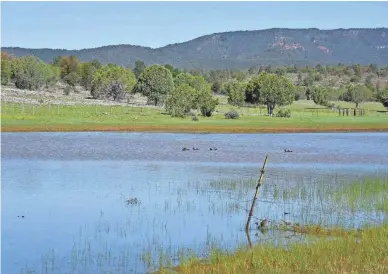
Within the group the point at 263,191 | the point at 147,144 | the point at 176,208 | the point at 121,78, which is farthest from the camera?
the point at 121,78

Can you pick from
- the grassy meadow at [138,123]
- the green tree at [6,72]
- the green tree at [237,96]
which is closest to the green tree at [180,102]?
the grassy meadow at [138,123]

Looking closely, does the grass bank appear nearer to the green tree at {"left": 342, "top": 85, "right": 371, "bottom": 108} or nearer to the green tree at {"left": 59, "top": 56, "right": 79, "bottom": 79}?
the green tree at {"left": 342, "top": 85, "right": 371, "bottom": 108}

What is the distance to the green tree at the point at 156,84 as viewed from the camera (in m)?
125

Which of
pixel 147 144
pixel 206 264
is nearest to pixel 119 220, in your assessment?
pixel 206 264

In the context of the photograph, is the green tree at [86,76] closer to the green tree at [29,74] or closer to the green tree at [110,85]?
the green tree at [29,74]

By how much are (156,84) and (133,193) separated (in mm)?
96602

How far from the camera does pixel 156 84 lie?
125m

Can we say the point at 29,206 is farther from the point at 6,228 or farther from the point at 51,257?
the point at 51,257

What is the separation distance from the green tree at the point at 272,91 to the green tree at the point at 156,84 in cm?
1538

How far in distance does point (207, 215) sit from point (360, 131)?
56.9 metres

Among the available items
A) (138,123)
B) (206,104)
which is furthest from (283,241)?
(206,104)

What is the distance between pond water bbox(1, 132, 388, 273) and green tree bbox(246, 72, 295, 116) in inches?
2147

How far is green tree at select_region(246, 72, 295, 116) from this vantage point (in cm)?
11319

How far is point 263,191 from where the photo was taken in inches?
1158
